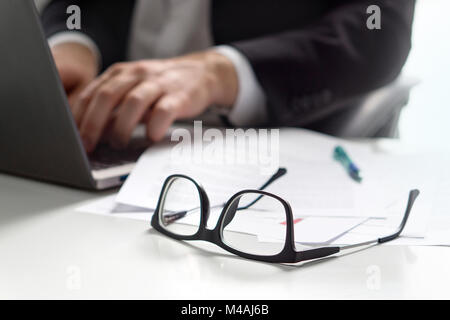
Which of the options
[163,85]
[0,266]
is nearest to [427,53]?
[163,85]

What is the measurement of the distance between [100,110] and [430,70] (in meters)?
1.46

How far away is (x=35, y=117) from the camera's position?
20.0 inches

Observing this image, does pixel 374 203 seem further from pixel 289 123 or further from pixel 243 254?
pixel 289 123

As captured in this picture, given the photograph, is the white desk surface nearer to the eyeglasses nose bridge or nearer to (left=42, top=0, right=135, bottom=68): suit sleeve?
the eyeglasses nose bridge

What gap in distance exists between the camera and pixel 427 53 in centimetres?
179

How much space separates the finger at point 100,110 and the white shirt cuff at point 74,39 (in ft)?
1.22

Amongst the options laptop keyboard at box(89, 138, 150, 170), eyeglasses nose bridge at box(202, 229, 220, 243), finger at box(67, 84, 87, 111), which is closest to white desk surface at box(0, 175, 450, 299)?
eyeglasses nose bridge at box(202, 229, 220, 243)

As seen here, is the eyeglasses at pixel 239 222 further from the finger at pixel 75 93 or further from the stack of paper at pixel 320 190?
the finger at pixel 75 93

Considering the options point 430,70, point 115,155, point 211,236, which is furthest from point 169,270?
point 430,70

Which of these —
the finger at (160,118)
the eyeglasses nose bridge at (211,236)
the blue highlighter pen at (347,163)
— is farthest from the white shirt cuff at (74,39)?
the eyeglasses nose bridge at (211,236)

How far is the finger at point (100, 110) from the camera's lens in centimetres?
63

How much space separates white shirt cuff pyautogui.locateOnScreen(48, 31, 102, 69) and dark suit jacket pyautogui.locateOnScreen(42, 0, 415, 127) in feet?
0.07

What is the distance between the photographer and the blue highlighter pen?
0.56 metres

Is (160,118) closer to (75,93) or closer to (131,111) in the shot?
(131,111)
